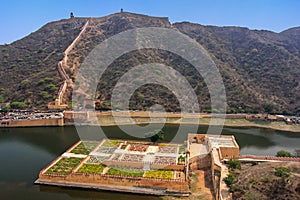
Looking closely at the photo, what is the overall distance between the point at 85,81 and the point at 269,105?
32996 mm

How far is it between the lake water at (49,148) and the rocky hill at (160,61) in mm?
8556

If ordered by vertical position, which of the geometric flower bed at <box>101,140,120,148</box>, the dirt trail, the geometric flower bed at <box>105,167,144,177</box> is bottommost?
the geometric flower bed at <box>105,167,144,177</box>

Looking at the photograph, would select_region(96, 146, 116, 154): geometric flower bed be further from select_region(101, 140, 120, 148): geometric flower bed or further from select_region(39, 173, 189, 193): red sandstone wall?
select_region(39, 173, 189, 193): red sandstone wall

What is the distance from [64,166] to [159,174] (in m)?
7.95

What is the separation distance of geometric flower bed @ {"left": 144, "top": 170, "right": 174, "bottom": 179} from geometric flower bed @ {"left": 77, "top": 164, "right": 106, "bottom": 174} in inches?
148

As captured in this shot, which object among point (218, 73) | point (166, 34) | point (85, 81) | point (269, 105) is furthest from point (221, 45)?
point (85, 81)

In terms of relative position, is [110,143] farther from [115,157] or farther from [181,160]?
[181,160]

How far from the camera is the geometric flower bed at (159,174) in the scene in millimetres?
20828

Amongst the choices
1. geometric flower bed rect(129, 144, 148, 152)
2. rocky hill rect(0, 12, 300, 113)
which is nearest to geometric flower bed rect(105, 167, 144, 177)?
geometric flower bed rect(129, 144, 148, 152)

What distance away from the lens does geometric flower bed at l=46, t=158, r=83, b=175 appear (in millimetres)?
21833

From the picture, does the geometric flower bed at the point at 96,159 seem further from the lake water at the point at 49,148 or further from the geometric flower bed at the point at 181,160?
the geometric flower bed at the point at 181,160

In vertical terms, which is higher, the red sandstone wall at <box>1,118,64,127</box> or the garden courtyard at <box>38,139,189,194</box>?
the red sandstone wall at <box>1,118,64,127</box>

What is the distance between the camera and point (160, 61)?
59125mm

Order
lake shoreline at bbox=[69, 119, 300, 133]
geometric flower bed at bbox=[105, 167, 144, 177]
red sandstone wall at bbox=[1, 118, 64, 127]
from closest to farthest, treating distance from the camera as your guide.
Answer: geometric flower bed at bbox=[105, 167, 144, 177], red sandstone wall at bbox=[1, 118, 64, 127], lake shoreline at bbox=[69, 119, 300, 133]
